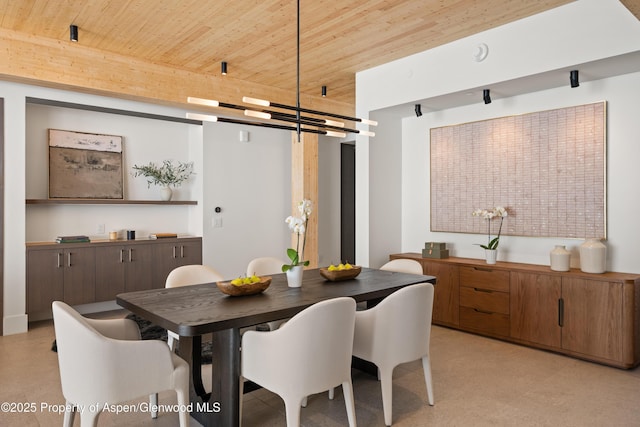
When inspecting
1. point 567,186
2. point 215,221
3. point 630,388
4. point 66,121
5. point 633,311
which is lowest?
point 630,388

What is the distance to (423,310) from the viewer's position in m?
2.67

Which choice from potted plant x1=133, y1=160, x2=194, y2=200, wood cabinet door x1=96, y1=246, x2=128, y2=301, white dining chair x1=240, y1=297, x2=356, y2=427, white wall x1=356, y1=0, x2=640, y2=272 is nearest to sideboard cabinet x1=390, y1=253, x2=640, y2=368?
white wall x1=356, y1=0, x2=640, y2=272

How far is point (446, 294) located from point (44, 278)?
13.5 ft

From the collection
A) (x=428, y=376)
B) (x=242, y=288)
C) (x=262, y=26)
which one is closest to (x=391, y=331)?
(x=428, y=376)

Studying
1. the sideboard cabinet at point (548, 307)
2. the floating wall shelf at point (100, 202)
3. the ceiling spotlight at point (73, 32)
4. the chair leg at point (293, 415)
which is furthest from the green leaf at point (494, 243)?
the ceiling spotlight at point (73, 32)

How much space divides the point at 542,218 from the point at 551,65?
1.44 meters

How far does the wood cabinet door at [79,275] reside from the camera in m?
4.64

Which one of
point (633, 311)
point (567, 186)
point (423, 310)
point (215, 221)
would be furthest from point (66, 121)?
point (633, 311)

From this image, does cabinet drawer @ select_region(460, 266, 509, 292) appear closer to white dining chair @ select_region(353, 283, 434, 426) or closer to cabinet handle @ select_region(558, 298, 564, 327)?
cabinet handle @ select_region(558, 298, 564, 327)

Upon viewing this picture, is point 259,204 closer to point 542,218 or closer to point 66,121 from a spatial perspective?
point 66,121

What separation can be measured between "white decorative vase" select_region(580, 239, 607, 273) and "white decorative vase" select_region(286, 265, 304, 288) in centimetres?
247

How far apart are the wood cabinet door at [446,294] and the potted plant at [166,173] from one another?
3260 mm

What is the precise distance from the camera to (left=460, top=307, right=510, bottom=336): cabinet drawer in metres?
4.12

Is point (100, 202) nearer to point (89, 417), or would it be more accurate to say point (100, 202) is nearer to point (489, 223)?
point (89, 417)
